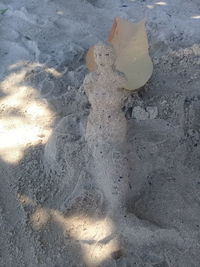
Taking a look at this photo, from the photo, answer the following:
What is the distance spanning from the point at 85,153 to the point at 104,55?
1.52 feet

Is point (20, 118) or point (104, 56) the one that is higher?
point (104, 56)

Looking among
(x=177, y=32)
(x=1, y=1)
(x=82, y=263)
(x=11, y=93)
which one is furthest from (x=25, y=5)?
(x=82, y=263)

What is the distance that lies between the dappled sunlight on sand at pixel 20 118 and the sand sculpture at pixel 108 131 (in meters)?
0.47

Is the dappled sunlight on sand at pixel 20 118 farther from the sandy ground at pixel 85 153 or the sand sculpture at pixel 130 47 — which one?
the sand sculpture at pixel 130 47

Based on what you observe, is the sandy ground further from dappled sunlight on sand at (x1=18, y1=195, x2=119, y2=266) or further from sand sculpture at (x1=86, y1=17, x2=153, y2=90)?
sand sculpture at (x1=86, y1=17, x2=153, y2=90)

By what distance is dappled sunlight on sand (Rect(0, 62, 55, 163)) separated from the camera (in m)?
2.18

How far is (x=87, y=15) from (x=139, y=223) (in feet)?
6.16

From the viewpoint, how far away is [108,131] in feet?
5.90

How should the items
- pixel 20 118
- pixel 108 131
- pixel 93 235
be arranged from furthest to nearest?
1. pixel 20 118
2. pixel 108 131
3. pixel 93 235

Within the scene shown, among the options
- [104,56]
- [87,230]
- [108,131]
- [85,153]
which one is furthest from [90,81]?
[87,230]

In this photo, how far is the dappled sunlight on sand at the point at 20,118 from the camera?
2180 mm

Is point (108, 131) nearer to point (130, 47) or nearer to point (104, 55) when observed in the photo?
point (104, 55)

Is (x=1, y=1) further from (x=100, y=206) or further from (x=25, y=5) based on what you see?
(x=100, y=206)

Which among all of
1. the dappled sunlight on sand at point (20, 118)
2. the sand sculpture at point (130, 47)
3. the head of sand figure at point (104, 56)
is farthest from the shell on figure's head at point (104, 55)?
the dappled sunlight on sand at point (20, 118)
